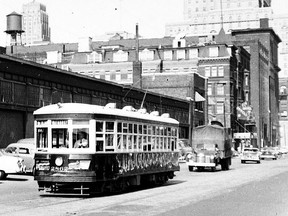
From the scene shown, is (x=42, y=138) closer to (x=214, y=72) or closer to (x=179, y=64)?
(x=179, y=64)

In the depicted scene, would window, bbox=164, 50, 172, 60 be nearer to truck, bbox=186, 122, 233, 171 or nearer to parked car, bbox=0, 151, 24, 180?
truck, bbox=186, 122, 233, 171

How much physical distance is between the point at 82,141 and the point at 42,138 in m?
1.38

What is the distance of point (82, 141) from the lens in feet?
62.0

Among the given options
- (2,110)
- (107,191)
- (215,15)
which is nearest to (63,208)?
(107,191)

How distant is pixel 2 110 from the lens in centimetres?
3669

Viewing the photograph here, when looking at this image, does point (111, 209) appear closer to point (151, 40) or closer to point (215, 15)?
point (151, 40)

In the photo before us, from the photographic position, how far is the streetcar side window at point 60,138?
1888 centimetres

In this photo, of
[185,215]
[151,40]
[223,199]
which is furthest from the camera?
[151,40]

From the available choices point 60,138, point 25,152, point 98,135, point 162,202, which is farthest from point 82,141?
point 25,152

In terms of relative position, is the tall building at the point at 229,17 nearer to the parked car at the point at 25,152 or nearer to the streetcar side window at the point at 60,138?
the parked car at the point at 25,152

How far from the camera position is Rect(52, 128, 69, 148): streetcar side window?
61.9 ft

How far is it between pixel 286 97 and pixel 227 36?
73.5m

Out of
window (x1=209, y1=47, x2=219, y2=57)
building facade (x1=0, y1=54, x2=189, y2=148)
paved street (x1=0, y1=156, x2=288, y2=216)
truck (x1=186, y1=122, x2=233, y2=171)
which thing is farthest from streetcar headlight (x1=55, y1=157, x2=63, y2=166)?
window (x1=209, y1=47, x2=219, y2=57)

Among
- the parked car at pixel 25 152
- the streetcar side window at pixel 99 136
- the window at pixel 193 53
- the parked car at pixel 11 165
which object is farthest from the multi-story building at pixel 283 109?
the streetcar side window at pixel 99 136
